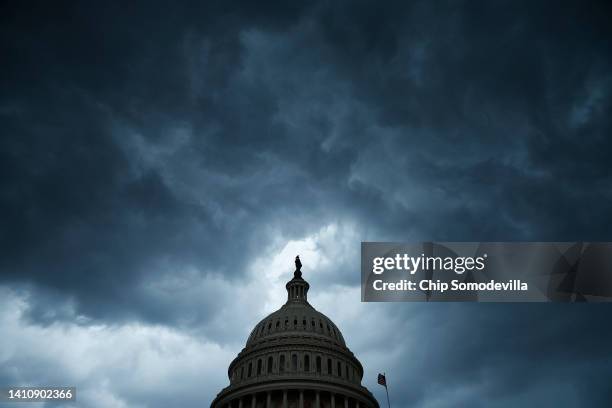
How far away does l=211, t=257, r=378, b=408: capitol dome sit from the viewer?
8194 cm

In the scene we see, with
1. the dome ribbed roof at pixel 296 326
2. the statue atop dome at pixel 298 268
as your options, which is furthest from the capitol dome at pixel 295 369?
the statue atop dome at pixel 298 268

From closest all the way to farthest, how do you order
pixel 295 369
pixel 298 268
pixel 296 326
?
pixel 295 369, pixel 296 326, pixel 298 268

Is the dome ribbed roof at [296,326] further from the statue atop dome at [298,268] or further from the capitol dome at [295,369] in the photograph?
the statue atop dome at [298,268]

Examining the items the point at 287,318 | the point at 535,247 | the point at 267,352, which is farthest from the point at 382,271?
the point at 287,318

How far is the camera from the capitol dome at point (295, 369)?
81938 millimetres

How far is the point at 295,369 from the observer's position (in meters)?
87.7

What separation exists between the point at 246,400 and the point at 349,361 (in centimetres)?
2124

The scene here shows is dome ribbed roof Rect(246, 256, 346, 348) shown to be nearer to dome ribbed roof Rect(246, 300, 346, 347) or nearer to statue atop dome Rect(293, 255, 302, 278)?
dome ribbed roof Rect(246, 300, 346, 347)

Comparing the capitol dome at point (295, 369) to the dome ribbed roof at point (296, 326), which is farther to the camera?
the dome ribbed roof at point (296, 326)

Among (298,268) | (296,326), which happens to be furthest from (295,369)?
(298,268)

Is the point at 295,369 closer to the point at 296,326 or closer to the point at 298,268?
the point at 296,326

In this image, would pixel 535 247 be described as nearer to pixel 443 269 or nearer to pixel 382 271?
pixel 443 269

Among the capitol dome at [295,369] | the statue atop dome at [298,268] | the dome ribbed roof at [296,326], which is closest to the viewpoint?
the capitol dome at [295,369]

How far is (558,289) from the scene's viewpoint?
4412 cm
